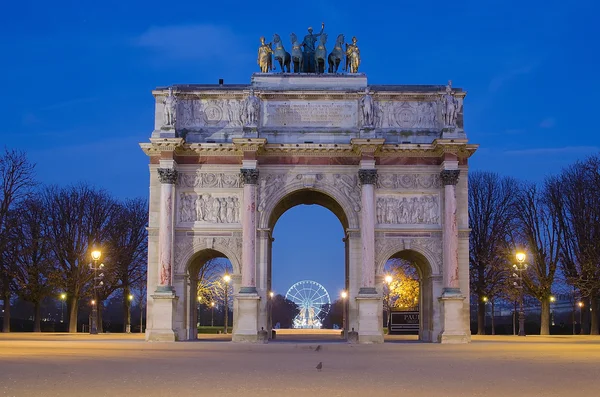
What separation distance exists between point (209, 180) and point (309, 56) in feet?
28.9

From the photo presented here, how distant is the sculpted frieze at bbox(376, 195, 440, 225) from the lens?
43.9m

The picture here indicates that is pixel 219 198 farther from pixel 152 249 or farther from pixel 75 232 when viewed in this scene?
pixel 75 232

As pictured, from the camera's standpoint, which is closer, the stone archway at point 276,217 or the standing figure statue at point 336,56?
the stone archway at point 276,217

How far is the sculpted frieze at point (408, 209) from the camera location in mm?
43875

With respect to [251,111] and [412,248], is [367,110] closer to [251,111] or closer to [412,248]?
[251,111]

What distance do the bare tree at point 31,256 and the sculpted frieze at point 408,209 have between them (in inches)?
1062

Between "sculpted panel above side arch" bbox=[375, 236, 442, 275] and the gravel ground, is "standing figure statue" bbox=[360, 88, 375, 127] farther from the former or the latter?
the gravel ground

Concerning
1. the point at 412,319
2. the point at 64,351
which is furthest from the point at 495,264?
the point at 64,351

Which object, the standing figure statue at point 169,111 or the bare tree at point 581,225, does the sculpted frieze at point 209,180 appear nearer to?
the standing figure statue at point 169,111

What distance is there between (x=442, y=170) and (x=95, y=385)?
95.1 ft

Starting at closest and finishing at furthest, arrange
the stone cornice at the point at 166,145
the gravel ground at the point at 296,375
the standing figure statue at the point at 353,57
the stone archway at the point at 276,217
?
the gravel ground at the point at 296,375
the stone cornice at the point at 166,145
the stone archway at the point at 276,217
the standing figure statue at the point at 353,57

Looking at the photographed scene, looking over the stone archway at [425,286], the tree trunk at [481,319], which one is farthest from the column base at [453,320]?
the tree trunk at [481,319]

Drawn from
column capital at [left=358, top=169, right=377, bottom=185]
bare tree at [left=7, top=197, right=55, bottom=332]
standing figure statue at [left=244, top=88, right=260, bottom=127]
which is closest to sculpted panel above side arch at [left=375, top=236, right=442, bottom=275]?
column capital at [left=358, top=169, right=377, bottom=185]

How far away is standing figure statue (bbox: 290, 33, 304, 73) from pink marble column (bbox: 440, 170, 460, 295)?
9695 millimetres
